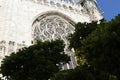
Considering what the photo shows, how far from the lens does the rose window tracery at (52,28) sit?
888 inches

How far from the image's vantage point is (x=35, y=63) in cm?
1168

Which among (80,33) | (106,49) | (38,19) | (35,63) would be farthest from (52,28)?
(106,49)

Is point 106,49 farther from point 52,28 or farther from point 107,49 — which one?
point 52,28

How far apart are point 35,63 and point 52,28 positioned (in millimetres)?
12070

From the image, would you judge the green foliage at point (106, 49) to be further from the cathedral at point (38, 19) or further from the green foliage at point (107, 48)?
the cathedral at point (38, 19)

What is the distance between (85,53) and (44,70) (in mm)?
1804

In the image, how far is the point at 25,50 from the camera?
12203mm

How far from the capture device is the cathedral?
65.7 feet

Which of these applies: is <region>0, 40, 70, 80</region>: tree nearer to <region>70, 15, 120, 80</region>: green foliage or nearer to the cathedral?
<region>70, 15, 120, 80</region>: green foliage

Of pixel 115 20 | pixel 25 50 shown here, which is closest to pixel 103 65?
pixel 115 20

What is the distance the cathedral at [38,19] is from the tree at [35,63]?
6.28m

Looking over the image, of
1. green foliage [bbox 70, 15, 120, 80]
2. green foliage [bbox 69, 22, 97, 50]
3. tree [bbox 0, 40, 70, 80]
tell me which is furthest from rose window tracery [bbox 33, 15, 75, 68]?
green foliage [bbox 70, 15, 120, 80]

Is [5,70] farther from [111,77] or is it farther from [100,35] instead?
[111,77]

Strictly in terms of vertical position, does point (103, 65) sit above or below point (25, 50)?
below
